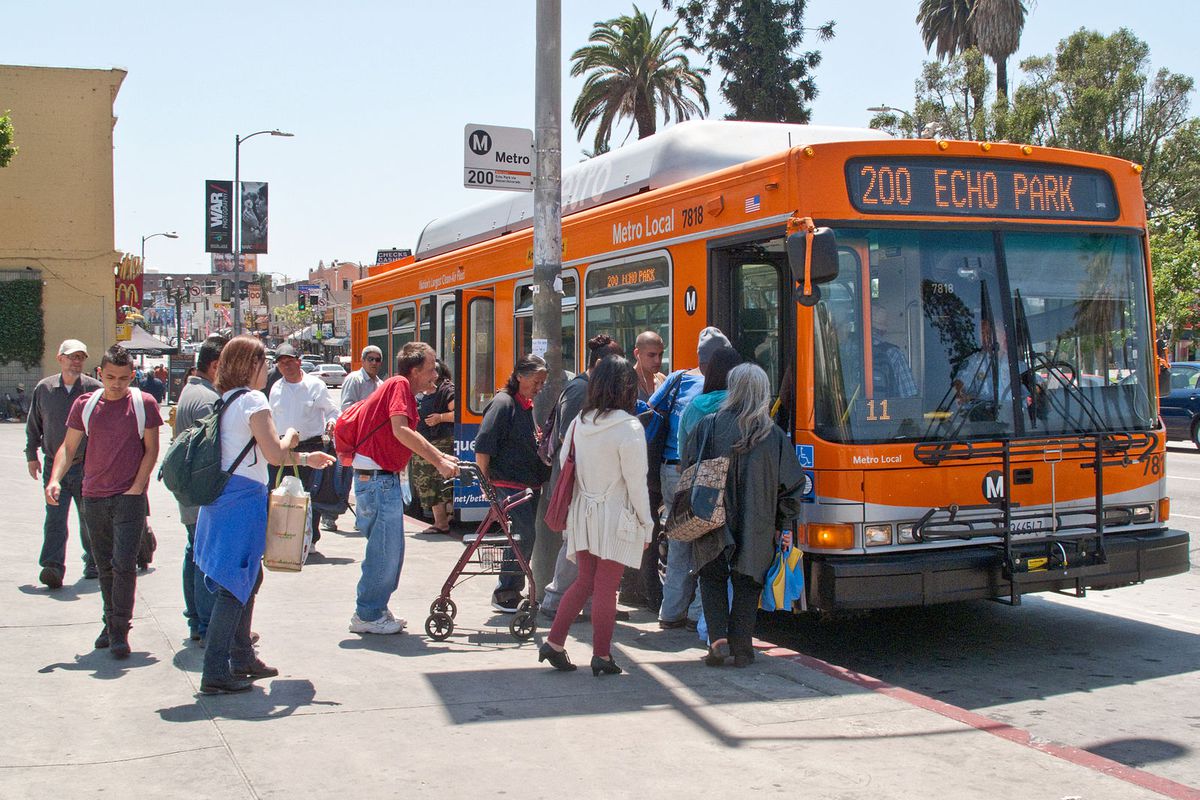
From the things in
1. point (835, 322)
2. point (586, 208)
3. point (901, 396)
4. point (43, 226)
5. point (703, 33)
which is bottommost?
point (901, 396)

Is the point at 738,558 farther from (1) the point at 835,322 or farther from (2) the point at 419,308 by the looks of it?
(2) the point at 419,308

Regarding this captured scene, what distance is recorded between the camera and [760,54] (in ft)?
115

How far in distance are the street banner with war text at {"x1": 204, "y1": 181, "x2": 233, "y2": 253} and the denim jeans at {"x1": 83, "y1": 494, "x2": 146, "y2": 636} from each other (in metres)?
30.2

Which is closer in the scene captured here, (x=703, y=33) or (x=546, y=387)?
(x=546, y=387)

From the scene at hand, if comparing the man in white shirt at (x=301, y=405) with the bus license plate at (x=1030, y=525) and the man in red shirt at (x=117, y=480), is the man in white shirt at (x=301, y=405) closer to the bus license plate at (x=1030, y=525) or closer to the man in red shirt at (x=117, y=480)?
the man in red shirt at (x=117, y=480)

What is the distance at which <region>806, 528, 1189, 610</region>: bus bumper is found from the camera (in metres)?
6.47

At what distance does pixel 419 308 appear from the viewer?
13984mm

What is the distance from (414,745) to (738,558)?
213cm

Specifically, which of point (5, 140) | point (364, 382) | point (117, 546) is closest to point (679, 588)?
point (117, 546)

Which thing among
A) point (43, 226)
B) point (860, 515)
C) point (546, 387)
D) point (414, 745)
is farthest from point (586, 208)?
point (43, 226)

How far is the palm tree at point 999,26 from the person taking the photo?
4275 cm

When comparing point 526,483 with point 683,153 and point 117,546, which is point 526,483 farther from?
point 683,153

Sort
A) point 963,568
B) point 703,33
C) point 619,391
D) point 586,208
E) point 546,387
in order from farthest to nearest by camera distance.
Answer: point 703,33
point 586,208
point 546,387
point 963,568
point 619,391

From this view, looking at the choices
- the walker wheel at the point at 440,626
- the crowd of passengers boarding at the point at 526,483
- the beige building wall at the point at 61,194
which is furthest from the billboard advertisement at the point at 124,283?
the walker wheel at the point at 440,626
